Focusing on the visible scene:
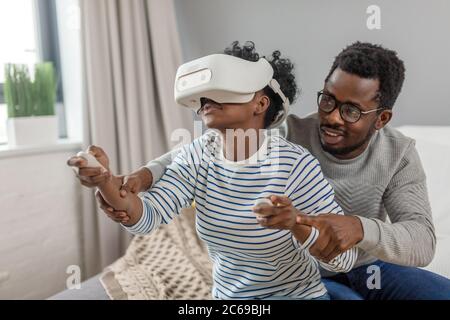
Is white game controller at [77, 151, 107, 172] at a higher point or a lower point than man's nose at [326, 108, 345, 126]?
lower

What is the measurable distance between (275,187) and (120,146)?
0.39 meters

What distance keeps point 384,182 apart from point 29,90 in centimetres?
86

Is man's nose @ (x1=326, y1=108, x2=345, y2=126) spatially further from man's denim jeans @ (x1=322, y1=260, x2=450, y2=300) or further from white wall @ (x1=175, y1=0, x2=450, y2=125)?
man's denim jeans @ (x1=322, y1=260, x2=450, y2=300)

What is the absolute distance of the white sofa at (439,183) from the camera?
1.95ft

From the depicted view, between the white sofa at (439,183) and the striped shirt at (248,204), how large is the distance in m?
0.23

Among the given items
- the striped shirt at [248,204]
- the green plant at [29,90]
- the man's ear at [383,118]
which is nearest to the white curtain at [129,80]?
the striped shirt at [248,204]

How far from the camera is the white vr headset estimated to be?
1.06 feet

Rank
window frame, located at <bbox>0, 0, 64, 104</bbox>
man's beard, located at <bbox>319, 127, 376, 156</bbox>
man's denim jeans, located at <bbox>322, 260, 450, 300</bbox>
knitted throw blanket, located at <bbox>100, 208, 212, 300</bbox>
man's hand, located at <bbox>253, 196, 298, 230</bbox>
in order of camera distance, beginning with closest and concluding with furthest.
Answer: man's hand, located at <bbox>253, 196, 298, 230</bbox> < man's beard, located at <bbox>319, 127, 376, 156</bbox> < man's denim jeans, located at <bbox>322, 260, 450, 300</bbox> < window frame, located at <bbox>0, 0, 64, 104</bbox> < knitted throw blanket, located at <bbox>100, 208, 212, 300</bbox>

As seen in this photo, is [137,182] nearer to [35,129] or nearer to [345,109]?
[345,109]

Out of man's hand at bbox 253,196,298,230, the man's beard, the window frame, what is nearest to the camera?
man's hand at bbox 253,196,298,230

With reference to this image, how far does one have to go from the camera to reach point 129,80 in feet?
1.98

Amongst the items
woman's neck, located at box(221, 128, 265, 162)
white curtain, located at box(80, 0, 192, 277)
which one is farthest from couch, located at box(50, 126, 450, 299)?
woman's neck, located at box(221, 128, 265, 162)

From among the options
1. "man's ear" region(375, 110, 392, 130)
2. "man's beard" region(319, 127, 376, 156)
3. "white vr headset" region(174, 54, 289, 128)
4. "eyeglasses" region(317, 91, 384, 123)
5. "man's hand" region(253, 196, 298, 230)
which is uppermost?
"white vr headset" region(174, 54, 289, 128)

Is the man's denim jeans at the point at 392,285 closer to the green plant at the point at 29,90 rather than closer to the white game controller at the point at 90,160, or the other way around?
the white game controller at the point at 90,160
